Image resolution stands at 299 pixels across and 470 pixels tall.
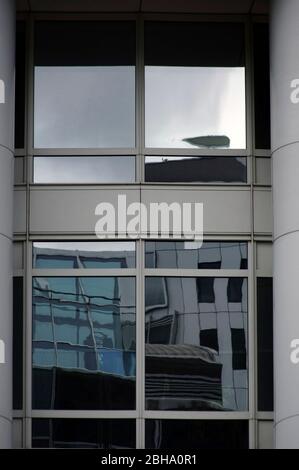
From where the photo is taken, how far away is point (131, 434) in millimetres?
17656

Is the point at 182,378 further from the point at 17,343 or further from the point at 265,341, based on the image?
the point at 17,343

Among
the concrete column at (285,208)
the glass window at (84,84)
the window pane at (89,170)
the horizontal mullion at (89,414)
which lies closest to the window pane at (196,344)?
the horizontal mullion at (89,414)

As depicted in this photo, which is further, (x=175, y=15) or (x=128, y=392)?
(x=175, y=15)

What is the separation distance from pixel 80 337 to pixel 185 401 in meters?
1.53

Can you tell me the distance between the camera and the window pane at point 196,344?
58.4 feet

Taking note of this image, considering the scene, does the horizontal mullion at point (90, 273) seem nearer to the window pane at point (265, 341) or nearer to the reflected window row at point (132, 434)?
the window pane at point (265, 341)

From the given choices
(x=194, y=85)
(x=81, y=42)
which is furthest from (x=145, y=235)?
(x=81, y=42)

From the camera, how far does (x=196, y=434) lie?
17641mm

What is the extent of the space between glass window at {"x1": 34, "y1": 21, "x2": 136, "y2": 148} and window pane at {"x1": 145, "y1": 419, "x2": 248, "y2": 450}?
367 centimetres

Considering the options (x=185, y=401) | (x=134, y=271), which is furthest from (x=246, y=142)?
(x=185, y=401)

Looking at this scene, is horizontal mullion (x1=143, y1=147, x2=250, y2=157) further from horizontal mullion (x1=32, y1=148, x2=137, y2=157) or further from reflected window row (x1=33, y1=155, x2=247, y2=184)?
horizontal mullion (x1=32, y1=148, x2=137, y2=157)

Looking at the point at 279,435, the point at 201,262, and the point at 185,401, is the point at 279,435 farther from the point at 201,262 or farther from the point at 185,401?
the point at 201,262

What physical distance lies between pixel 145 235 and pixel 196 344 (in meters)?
1.52

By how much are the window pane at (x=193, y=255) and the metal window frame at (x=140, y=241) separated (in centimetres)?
10
